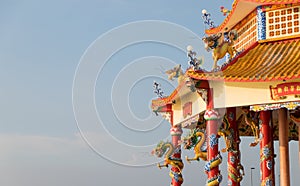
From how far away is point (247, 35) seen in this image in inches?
843

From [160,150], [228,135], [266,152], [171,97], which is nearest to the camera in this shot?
[266,152]

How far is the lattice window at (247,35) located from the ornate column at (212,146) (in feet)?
14.8

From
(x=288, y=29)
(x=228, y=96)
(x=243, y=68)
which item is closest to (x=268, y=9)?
(x=288, y=29)

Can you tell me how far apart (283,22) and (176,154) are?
7.21m

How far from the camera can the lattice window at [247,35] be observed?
20.7m

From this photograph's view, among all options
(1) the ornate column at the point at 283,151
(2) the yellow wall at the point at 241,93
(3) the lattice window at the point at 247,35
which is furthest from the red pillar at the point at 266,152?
(3) the lattice window at the point at 247,35

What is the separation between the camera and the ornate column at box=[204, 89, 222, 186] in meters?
17.2

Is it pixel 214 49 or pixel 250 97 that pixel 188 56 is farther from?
pixel 250 97

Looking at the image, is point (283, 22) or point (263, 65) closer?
point (263, 65)

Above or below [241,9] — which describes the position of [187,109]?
below

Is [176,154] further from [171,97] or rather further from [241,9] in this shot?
[241,9]

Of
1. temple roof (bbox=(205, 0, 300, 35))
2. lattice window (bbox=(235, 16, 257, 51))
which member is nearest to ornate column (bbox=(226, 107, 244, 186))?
lattice window (bbox=(235, 16, 257, 51))

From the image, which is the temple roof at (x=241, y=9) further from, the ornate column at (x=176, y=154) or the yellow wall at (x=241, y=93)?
the ornate column at (x=176, y=154)

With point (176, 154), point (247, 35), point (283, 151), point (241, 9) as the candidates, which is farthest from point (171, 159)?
point (241, 9)
